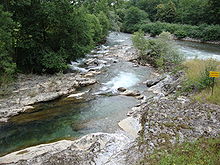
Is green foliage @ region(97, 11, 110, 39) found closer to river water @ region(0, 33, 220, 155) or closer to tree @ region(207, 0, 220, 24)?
river water @ region(0, 33, 220, 155)

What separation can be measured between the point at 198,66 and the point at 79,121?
843 cm

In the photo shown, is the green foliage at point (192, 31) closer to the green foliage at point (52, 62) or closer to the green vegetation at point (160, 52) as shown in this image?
the green vegetation at point (160, 52)

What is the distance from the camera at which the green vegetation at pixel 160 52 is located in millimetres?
16906

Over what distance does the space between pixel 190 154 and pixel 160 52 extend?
15274 millimetres

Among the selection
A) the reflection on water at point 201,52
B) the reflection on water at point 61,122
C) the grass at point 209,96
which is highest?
the reflection on water at point 201,52

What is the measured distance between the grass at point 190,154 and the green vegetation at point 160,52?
11.2 metres

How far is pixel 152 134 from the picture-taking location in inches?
246

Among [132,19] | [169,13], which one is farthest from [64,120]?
[169,13]

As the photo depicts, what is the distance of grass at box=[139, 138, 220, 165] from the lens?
451cm

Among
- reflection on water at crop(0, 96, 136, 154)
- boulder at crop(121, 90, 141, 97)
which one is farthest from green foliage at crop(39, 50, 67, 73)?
boulder at crop(121, 90, 141, 97)

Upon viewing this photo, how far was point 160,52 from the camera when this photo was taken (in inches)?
748

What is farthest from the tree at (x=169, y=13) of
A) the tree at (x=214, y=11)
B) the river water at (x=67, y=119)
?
the river water at (x=67, y=119)

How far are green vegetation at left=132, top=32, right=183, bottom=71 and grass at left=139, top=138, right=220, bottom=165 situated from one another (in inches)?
440

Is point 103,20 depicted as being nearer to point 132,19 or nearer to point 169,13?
point 132,19
